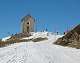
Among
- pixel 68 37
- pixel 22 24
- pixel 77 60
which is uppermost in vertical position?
pixel 22 24

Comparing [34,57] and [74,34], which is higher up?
[74,34]

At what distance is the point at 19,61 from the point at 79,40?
18.6 metres

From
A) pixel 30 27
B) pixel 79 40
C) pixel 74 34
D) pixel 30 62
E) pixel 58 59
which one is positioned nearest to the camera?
pixel 30 62

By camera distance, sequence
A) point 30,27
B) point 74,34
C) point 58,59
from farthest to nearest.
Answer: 1. point 30,27
2. point 74,34
3. point 58,59

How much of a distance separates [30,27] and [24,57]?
5920 centimetres

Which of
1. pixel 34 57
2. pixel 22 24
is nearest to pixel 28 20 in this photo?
pixel 22 24

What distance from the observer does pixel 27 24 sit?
81750mm

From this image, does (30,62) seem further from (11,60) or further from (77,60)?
(77,60)

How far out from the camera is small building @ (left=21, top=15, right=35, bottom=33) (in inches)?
3196

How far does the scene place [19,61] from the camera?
20422mm

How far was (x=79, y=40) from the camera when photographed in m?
37.5

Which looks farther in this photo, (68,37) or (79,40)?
(68,37)

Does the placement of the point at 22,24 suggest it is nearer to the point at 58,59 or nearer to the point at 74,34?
the point at 74,34

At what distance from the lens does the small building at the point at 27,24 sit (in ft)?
266
